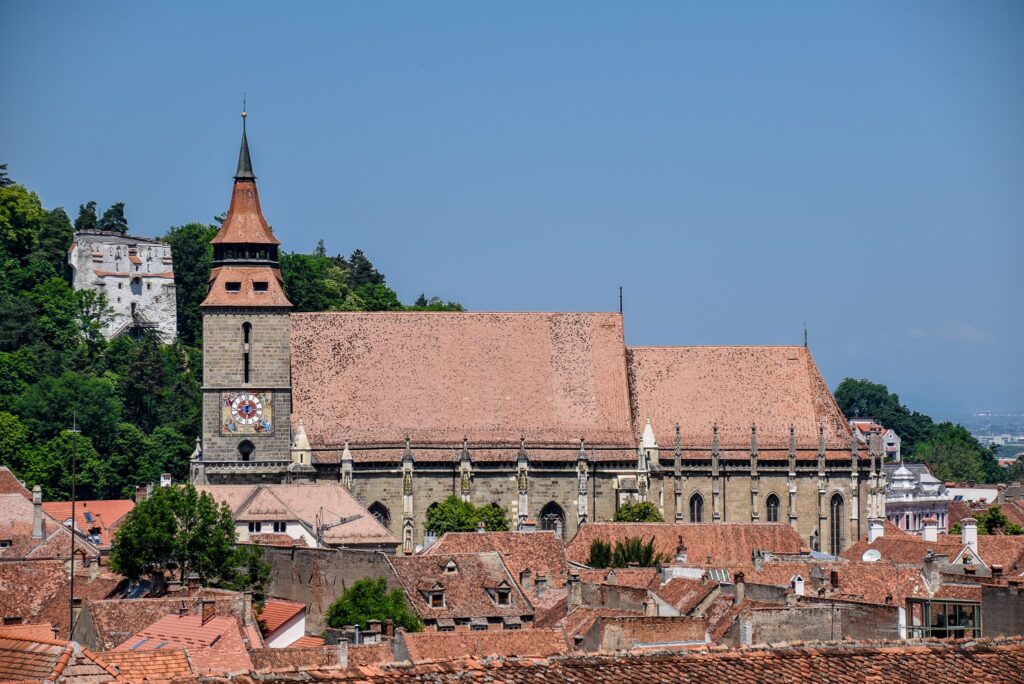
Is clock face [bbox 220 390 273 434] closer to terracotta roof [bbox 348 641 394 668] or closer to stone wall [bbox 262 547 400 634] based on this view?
stone wall [bbox 262 547 400 634]

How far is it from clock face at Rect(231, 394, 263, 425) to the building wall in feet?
1.25

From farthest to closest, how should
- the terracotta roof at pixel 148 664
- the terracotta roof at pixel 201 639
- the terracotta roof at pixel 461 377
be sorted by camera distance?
the terracotta roof at pixel 461 377, the terracotta roof at pixel 201 639, the terracotta roof at pixel 148 664

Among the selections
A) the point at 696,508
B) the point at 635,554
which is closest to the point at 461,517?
the point at 696,508

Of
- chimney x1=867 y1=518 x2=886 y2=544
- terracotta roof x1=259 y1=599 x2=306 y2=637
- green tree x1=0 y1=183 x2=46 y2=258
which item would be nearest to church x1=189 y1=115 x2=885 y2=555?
chimney x1=867 y1=518 x2=886 y2=544

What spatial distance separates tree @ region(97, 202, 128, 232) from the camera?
167 meters

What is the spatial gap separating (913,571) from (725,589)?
7.57 meters

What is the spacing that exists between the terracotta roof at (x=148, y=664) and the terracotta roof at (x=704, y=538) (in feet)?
165

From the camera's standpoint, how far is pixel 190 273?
15738 cm

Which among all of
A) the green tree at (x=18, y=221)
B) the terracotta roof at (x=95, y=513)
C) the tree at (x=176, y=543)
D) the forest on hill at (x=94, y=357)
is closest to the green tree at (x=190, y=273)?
the forest on hill at (x=94, y=357)

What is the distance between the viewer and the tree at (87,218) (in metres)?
164

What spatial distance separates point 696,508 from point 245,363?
20213 mm

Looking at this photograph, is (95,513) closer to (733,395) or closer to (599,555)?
(733,395)

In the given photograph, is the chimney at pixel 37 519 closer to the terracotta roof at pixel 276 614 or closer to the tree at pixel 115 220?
the terracotta roof at pixel 276 614

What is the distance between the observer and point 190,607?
45406mm
